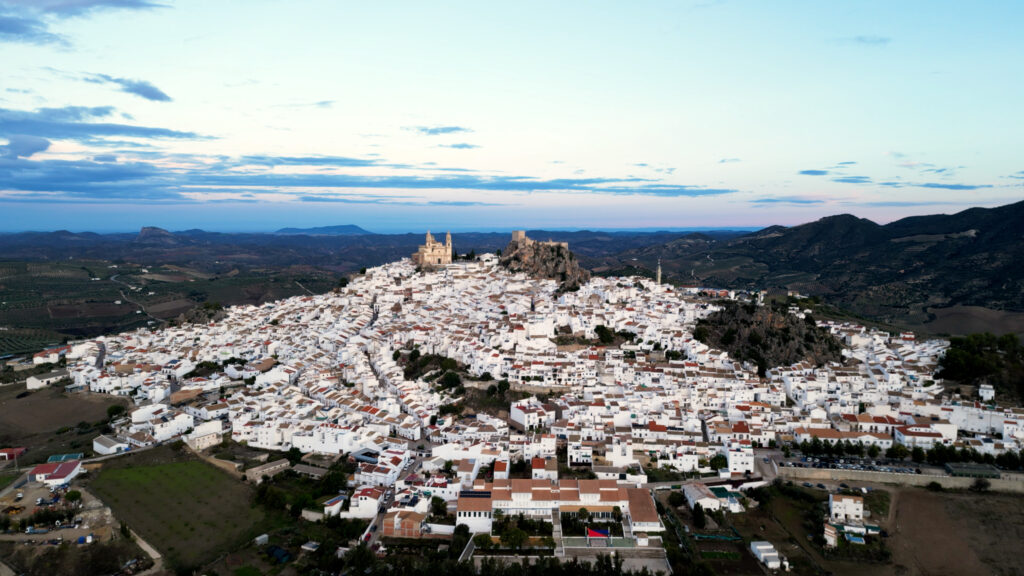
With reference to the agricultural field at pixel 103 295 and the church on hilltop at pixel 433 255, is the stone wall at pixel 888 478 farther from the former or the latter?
A: the agricultural field at pixel 103 295

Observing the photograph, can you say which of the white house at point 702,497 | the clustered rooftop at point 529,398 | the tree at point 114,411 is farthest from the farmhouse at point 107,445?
the white house at point 702,497

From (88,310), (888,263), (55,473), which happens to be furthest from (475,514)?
(888,263)

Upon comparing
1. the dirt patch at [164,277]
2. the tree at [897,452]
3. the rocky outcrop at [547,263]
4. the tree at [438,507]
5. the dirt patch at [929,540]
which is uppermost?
the rocky outcrop at [547,263]

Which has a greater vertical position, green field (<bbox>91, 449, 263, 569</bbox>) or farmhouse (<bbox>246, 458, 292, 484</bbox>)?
farmhouse (<bbox>246, 458, 292, 484</bbox>)

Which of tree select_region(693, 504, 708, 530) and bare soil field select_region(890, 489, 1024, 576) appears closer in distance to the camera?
bare soil field select_region(890, 489, 1024, 576)

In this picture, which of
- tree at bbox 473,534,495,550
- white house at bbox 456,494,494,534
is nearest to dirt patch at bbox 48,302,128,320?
white house at bbox 456,494,494,534

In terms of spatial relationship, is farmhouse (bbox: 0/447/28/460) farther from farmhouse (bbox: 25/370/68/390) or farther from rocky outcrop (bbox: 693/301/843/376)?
rocky outcrop (bbox: 693/301/843/376)
